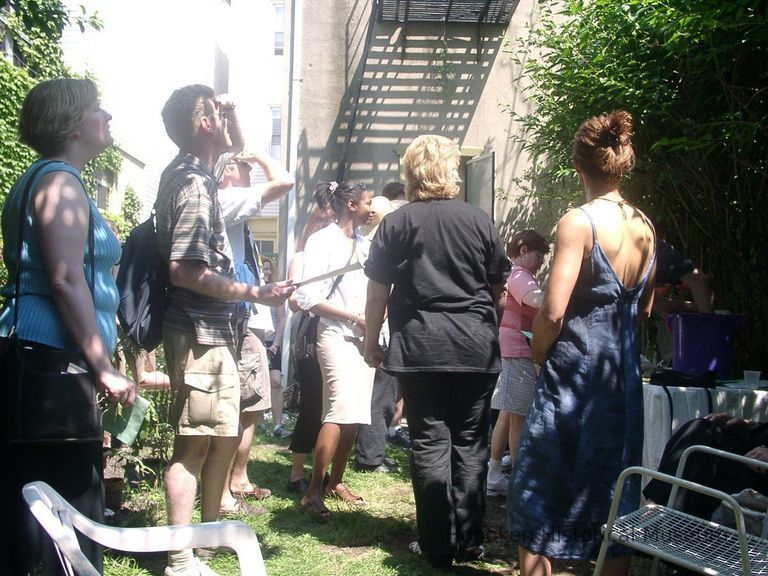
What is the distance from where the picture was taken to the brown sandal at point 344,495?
4.36 metres

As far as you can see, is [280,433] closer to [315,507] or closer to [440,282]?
[315,507]

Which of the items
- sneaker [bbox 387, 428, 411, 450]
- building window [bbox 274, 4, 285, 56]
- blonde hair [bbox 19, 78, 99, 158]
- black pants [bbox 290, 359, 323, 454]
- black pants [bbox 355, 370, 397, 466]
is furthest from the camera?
building window [bbox 274, 4, 285, 56]

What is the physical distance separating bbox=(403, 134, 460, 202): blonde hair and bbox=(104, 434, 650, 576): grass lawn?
1750mm

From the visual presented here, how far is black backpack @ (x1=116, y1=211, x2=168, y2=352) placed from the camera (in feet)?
9.36

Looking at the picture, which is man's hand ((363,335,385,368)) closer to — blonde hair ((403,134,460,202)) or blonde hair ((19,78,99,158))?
blonde hair ((403,134,460,202))

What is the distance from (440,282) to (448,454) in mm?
790

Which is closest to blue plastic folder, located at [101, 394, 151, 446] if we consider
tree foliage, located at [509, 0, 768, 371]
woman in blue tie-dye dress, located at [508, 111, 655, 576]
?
woman in blue tie-dye dress, located at [508, 111, 655, 576]

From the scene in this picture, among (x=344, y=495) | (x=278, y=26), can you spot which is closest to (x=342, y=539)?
(x=344, y=495)

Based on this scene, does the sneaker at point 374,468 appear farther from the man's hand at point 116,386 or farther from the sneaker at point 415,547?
the man's hand at point 116,386

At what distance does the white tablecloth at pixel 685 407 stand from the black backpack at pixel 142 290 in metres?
2.33

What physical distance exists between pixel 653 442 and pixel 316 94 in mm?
→ 6331

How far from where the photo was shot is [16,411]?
2.00m

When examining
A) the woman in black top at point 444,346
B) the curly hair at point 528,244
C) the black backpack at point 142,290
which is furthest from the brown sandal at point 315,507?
the curly hair at point 528,244

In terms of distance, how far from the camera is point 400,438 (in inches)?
250
